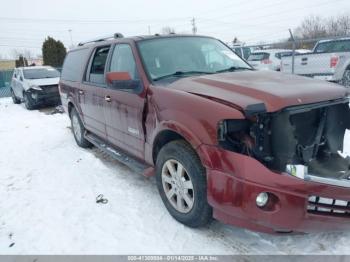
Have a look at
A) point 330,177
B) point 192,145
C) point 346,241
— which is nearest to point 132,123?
point 192,145

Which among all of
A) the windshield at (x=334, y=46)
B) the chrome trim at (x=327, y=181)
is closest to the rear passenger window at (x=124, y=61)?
the chrome trim at (x=327, y=181)

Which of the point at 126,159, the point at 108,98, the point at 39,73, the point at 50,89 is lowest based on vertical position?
the point at 126,159

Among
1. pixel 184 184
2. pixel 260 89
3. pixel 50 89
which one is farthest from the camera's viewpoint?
pixel 50 89

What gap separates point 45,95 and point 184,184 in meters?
10.5

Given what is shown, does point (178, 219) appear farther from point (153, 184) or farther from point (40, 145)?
point (40, 145)

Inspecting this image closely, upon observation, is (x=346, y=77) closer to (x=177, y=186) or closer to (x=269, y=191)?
(x=177, y=186)

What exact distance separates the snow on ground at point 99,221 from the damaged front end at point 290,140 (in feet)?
2.36

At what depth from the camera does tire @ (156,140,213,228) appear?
2.80 m

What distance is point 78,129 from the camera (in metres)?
6.20

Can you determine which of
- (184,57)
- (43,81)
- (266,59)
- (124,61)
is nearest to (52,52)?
(43,81)

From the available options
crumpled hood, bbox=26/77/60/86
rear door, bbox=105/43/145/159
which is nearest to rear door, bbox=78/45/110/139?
rear door, bbox=105/43/145/159

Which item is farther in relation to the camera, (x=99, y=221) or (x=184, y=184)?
(x=99, y=221)

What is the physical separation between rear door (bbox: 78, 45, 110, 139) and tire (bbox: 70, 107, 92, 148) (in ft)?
1.81

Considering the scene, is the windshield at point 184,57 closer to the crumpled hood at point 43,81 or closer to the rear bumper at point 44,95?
the rear bumper at point 44,95
